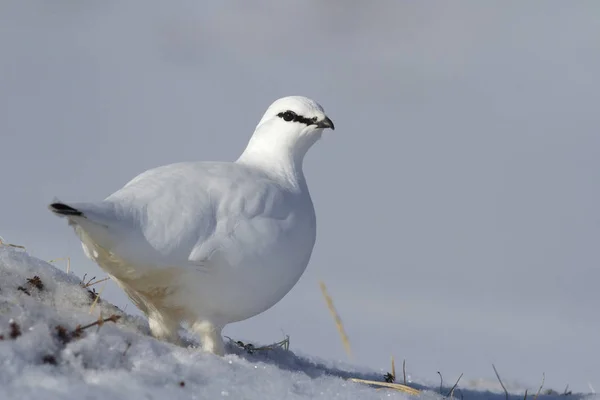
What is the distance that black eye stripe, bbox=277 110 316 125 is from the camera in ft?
18.0

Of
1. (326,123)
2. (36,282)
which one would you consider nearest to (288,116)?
(326,123)

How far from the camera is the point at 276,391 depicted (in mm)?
3768

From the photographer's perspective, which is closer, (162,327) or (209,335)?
(209,335)

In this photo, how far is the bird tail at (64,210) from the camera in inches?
144

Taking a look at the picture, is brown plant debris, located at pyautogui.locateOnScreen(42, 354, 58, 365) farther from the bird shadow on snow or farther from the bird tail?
the bird shadow on snow

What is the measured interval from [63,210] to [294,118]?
2.11 m

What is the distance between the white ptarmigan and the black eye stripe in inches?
29.3

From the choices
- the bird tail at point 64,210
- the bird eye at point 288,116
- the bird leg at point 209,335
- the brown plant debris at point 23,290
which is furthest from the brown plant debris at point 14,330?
the bird eye at point 288,116

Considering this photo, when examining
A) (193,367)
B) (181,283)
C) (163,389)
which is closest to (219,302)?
(181,283)

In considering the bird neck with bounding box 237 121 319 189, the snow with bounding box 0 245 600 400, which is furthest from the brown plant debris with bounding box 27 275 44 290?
the bird neck with bounding box 237 121 319 189

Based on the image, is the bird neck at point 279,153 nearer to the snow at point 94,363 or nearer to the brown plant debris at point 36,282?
the snow at point 94,363

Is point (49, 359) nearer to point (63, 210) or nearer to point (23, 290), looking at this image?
point (63, 210)

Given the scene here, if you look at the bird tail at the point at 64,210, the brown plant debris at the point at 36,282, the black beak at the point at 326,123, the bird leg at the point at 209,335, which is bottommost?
the bird leg at the point at 209,335

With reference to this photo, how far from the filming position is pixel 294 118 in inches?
217
